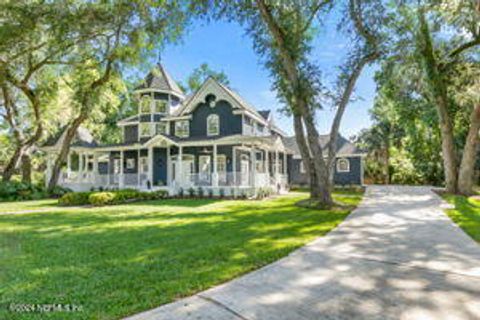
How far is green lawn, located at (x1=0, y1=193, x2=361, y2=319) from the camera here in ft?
10.9

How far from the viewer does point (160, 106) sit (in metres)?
22.4

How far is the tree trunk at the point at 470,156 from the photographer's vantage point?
610 inches

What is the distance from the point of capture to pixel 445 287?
11.8 ft

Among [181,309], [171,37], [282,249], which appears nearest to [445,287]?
Answer: [282,249]

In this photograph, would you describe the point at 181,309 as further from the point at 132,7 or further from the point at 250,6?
the point at 132,7

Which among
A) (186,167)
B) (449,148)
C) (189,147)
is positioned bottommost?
(186,167)

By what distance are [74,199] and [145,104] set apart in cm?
1084

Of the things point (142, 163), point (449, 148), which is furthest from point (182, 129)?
point (449, 148)

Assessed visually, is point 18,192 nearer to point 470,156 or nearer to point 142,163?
point 142,163

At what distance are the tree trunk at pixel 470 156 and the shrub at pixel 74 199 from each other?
2083cm

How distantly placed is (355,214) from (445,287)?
630 cm

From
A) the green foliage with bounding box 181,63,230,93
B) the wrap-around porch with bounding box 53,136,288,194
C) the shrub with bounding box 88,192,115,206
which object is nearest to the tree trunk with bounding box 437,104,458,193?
the wrap-around porch with bounding box 53,136,288,194

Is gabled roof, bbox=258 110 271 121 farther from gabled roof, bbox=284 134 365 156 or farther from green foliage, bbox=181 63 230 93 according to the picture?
green foliage, bbox=181 63 230 93

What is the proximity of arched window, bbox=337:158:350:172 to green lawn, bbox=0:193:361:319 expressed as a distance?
17234 mm
